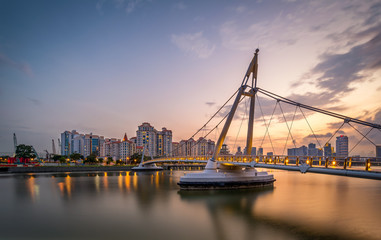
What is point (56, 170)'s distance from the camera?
9031cm

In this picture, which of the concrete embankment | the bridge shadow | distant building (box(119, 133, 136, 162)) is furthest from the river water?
distant building (box(119, 133, 136, 162))

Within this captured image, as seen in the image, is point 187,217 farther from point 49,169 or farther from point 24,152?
point 24,152

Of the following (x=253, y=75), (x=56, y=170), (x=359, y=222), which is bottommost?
(x=56, y=170)

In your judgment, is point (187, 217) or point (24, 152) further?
point (24, 152)

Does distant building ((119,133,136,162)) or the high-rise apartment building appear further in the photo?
the high-rise apartment building

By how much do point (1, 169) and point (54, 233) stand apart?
3417 inches

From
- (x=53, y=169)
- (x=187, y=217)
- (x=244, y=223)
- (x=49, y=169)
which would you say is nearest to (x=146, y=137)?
(x=53, y=169)

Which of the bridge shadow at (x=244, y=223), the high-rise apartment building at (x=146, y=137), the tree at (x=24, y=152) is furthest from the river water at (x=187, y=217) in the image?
the high-rise apartment building at (x=146, y=137)

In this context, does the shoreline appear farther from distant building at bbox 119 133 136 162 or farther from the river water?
distant building at bbox 119 133 136 162

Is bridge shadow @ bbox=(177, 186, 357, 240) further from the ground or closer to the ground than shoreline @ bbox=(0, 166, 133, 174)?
further from the ground

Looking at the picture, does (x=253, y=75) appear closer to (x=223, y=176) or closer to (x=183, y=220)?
(x=223, y=176)

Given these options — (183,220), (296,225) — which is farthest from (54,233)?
(296,225)

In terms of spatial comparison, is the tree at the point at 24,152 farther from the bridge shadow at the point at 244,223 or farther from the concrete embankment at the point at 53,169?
the bridge shadow at the point at 244,223

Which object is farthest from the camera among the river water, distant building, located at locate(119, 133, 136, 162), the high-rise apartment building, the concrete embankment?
the high-rise apartment building
